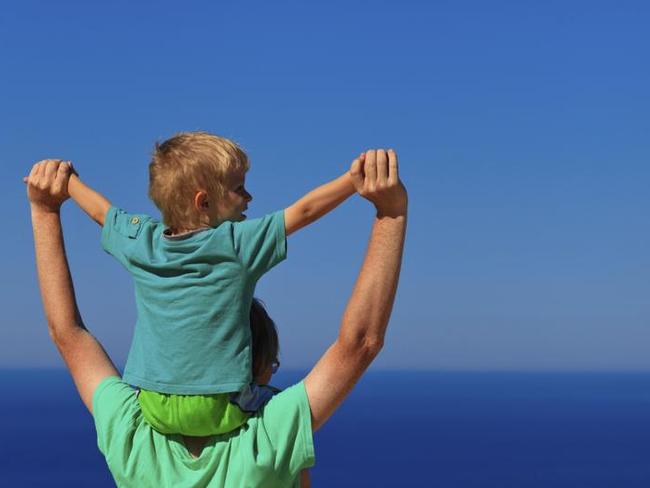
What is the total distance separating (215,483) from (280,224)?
72 centimetres

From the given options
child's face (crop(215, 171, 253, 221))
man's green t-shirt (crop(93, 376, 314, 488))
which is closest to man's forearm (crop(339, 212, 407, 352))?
man's green t-shirt (crop(93, 376, 314, 488))

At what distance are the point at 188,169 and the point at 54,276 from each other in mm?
726

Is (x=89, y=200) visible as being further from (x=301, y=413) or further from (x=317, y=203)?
(x=301, y=413)

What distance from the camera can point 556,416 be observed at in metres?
148

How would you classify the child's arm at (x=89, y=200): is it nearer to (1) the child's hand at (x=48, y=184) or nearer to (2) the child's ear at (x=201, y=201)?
(1) the child's hand at (x=48, y=184)

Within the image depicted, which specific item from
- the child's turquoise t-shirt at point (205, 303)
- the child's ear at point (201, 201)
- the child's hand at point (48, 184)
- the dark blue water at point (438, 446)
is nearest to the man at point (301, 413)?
the child's turquoise t-shirt at point (205, 303)

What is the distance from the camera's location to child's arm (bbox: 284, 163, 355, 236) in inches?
108

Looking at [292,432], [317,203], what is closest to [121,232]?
[317,203]

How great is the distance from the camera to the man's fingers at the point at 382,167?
2789mm

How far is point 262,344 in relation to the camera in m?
3.05

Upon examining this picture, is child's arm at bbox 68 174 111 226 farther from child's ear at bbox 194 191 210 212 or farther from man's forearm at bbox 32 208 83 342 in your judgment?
child's ear at bbox 194 191 210 212

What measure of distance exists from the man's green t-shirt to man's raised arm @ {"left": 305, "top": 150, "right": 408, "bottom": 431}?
0.19ft

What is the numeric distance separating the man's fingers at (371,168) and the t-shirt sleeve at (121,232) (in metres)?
0.67

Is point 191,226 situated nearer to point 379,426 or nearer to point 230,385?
point 230,385
